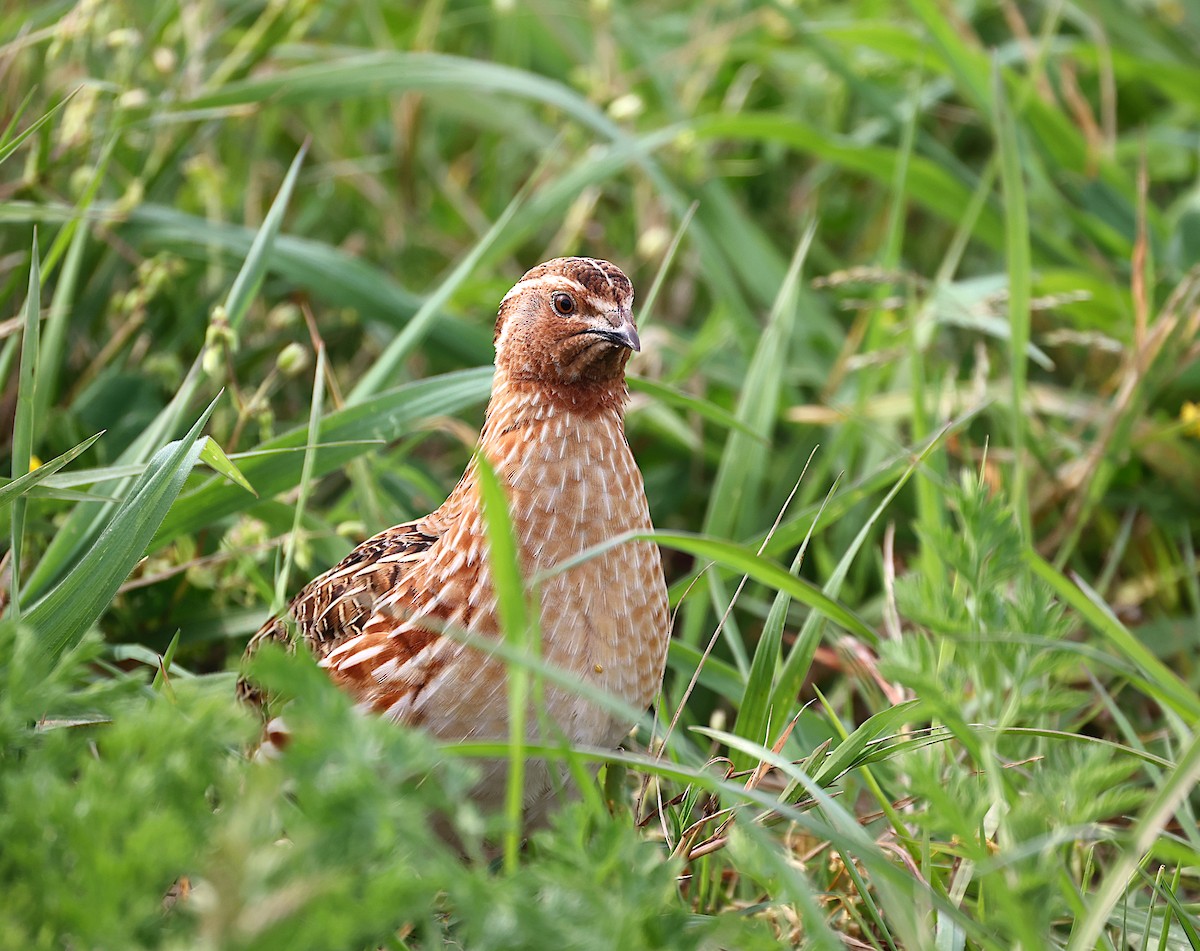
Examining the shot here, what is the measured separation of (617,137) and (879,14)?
1.54m

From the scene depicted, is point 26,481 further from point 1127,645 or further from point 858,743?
point 1127,645

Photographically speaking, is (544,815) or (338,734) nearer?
(338,734)

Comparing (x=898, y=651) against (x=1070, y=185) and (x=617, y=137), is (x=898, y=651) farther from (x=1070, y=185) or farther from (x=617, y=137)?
(x=1070, y=185)

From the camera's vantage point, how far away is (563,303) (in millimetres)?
2607

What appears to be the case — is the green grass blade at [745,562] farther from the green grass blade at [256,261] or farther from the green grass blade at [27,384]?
the green grass blade at [256,261]

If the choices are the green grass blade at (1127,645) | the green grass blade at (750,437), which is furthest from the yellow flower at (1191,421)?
the green grass blade at (1127,645)

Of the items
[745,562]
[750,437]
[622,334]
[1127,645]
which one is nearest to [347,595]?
[622,334]

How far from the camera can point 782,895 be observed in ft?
6.27

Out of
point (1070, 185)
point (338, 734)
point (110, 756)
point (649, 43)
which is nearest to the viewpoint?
point (338, 734)

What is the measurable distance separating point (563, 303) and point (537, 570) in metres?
0.53

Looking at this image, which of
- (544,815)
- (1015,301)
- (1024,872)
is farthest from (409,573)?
(1015,301)

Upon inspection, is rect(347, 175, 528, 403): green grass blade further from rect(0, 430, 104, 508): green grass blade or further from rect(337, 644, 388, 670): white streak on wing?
rect(0, 430, 104, 508): green grass blade

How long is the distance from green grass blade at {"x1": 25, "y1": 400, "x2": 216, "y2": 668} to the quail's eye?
69 centimetres

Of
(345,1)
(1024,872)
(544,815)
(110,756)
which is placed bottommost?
(544,815)
